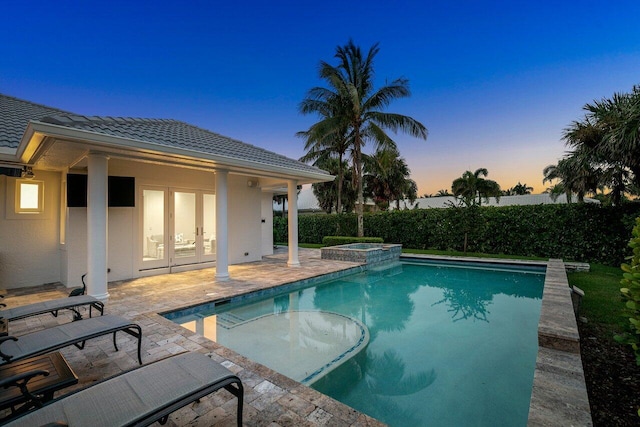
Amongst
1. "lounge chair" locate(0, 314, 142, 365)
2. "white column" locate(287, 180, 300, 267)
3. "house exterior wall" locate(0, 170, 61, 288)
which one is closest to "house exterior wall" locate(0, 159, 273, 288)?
"house exterior wall" locate(0, 170, 61, 288)

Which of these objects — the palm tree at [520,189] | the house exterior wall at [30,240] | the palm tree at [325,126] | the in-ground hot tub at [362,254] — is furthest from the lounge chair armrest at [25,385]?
the palm tree at [520,189]

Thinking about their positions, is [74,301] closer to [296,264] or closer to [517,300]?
[296,264]

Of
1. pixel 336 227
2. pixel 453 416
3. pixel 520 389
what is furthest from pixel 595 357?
pixel 336 227

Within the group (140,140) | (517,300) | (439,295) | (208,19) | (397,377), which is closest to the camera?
(397,377)

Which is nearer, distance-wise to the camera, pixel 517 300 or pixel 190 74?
pixel 517 300

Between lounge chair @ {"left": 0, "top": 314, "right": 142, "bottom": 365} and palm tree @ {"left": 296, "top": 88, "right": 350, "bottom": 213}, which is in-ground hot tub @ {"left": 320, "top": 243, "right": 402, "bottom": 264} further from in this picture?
lounge chair @ {"left": 0, "top": 314, "right": 142, "bottom": 365}

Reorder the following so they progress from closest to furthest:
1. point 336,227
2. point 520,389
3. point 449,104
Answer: point 520,389 < point 449,104 < point 336,227

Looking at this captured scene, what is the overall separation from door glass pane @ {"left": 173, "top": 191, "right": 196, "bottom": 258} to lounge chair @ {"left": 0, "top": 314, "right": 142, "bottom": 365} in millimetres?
6443

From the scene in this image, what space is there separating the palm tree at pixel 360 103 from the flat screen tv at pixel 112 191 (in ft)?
34.4

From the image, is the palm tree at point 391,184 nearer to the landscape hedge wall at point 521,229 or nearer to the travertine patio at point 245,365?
the landscape hedge wall at point 521,229

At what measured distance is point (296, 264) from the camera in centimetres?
1166

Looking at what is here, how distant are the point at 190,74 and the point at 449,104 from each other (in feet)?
49.6

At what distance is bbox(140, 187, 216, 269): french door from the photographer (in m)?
9.54

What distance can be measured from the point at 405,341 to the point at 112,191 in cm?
876
